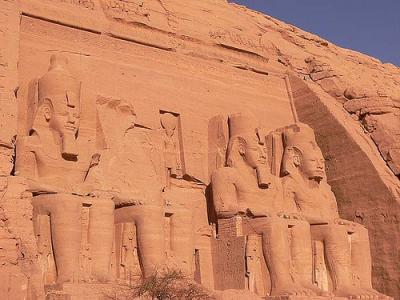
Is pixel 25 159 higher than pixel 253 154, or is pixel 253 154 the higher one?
pixel 253 154

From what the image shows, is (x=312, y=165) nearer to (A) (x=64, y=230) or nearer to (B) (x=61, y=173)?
(B) (x=61, y=173)

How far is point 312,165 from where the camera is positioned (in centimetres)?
1174

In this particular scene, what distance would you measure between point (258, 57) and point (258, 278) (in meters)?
4.74

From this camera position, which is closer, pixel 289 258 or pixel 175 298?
pixel 175 298

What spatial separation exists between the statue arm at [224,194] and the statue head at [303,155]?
123cm

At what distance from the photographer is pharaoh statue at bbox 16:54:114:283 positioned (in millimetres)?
8789

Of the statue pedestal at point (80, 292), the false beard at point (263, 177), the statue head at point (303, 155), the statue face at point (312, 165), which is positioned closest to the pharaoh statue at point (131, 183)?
the statue pedestal at point (80, 292)

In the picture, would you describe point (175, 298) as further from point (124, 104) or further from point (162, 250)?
point (124, 104)

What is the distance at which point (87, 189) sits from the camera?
9.38 metres

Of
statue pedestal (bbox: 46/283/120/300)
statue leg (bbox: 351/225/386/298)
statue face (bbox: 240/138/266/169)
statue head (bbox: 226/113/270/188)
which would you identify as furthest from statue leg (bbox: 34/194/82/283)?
statue leg (bbox: 351/225/386/298)

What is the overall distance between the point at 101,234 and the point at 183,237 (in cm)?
122

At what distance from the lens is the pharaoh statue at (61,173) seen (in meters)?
8.79

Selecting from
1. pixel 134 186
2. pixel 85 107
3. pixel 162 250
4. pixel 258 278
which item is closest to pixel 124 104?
pixel 85 107

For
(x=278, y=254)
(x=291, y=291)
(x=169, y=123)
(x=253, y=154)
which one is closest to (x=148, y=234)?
(x=278, y=254)
